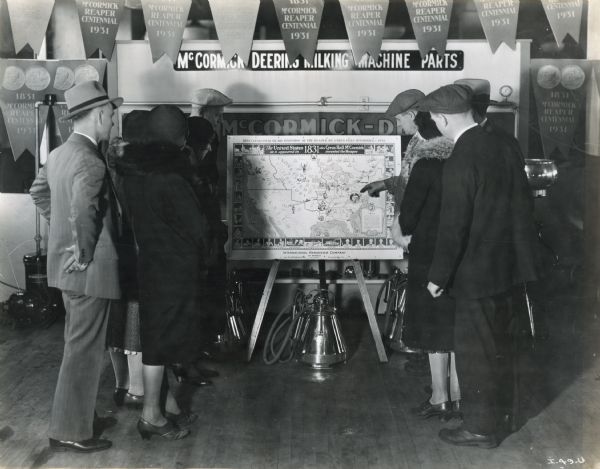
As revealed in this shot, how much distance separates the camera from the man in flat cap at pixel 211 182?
454 centimetres

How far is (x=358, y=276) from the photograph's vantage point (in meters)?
5.09

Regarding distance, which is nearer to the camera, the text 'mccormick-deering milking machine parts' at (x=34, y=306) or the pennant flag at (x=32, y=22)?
the pennant flag at (x=32, y=22)

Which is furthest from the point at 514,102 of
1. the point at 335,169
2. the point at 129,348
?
the point at 129,348

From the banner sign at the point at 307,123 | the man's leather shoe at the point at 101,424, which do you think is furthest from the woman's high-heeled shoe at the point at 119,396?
the banner sign at the point at 307,123

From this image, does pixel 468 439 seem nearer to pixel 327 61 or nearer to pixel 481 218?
pixel 481 218

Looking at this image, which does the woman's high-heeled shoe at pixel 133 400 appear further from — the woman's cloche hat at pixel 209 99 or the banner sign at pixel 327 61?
the banner sign at pixel 327 61

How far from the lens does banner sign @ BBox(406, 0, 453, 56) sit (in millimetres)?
4707

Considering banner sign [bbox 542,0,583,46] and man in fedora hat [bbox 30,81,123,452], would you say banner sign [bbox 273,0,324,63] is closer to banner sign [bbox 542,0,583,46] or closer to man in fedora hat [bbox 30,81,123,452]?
banner sign [bbox 542,0,583,46]

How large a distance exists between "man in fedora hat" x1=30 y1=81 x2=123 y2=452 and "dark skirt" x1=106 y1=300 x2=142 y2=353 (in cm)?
50

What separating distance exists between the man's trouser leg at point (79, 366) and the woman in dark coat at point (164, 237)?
0.24m

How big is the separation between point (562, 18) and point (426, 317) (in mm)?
1977

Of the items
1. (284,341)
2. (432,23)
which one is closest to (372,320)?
(284,341)

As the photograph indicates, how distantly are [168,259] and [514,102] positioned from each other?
3.75 meters

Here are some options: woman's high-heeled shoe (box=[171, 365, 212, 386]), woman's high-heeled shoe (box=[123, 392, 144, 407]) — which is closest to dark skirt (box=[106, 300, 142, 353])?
woman's high-heeled shoe (box=[123, 392, 144, 407])
